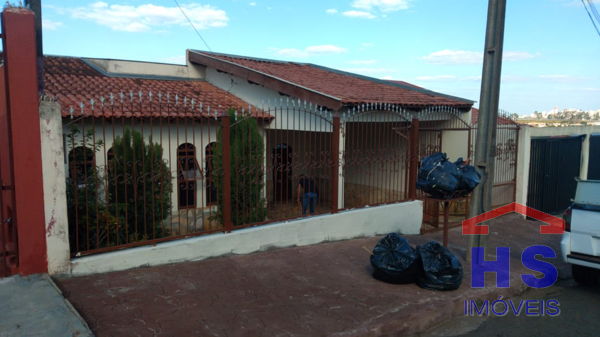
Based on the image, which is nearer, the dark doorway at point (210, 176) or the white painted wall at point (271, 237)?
the white painted wall at point (271, 237)

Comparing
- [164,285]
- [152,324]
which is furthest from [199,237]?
[152,324]

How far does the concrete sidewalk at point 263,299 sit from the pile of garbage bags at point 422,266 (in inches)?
4.6

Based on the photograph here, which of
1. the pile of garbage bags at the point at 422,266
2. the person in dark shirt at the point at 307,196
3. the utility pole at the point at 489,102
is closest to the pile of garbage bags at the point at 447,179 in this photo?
the utility pole at the point at 489,102

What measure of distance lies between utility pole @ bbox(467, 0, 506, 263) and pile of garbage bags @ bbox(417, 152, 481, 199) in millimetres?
243

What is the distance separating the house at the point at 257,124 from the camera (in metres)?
6.90

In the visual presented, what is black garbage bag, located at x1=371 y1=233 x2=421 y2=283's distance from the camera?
5133 mm

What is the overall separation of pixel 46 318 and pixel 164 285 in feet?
4.26

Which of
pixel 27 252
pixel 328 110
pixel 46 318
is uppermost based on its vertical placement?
pixel 328 110

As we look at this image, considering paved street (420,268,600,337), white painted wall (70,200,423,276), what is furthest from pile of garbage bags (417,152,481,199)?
white painted wall (70,200,423,276)

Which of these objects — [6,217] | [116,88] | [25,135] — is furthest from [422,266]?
[116,88]

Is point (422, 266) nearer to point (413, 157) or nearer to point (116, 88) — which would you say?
point (413, 157)

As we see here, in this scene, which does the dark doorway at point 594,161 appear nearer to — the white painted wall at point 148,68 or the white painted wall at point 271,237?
the white painted wall at point 271,237

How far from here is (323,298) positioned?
4762mm

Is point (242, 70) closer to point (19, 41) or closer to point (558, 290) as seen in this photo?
point (19, 41)
